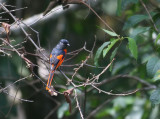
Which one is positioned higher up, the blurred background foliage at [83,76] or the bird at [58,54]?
the bird at [58,54]

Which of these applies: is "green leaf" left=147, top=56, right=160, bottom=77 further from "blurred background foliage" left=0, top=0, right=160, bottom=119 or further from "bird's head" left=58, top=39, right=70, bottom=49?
"bird's head" left=58, top=39, right=70, bottom=49

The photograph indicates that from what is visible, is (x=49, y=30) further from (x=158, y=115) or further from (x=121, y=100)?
(x=158, y=115)

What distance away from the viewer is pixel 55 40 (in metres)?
4.43

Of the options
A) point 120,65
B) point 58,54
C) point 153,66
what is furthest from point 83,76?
point 120,65

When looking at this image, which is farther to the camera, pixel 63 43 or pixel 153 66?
pixel 63 43

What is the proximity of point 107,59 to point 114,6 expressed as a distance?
3963 mm

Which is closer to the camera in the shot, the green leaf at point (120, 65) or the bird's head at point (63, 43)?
the bird's head at point (63, 43)

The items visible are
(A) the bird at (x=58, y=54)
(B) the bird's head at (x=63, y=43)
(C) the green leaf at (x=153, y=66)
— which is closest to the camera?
(C) the green leaf at (x=153, y=66)

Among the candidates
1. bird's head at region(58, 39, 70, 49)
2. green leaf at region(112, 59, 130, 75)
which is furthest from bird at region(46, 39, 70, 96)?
green leaf at region(112, 59, 130, 75)

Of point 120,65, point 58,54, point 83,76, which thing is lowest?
point 120,65

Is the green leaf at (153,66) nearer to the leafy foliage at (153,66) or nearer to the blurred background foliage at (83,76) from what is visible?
the leafy foliage at (153,66)

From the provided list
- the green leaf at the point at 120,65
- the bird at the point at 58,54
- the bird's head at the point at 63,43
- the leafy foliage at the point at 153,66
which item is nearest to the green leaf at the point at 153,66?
the leafy foliage at the point at 153,66

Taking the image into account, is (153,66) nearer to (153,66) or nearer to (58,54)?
(153,66)

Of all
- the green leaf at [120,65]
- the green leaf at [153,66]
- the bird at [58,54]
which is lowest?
the green leaf at [120,65]
